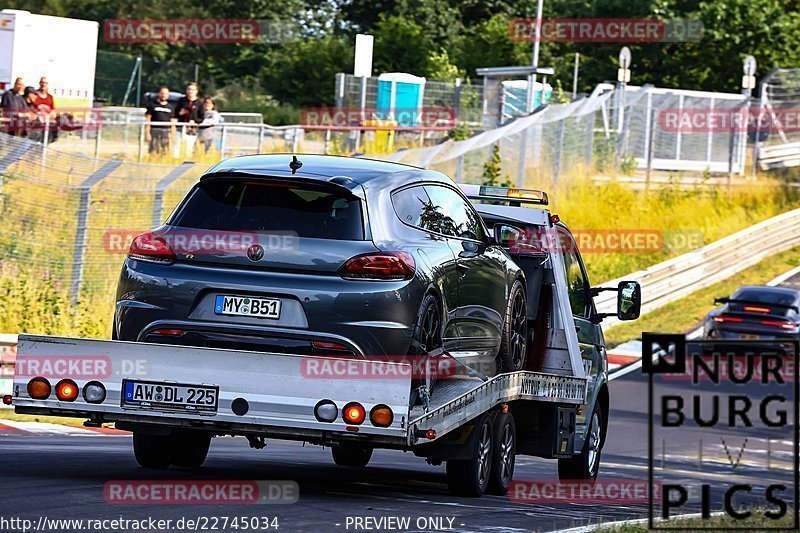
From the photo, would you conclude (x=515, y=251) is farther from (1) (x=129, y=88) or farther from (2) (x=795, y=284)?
(1) (x=129, y=88)

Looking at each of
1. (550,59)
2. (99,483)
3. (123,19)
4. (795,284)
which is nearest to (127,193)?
(99,483)

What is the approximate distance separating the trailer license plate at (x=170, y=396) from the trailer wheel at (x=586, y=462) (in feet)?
16.7

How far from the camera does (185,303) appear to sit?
980 cm

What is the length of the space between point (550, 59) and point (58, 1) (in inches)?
1001

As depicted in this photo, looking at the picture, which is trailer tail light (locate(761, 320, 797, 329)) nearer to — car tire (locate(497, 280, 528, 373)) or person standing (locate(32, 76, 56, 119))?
person standing (locate(32, 76, 56, 119))

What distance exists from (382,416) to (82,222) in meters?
12.4

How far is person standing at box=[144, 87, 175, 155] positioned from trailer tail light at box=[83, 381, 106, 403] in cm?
1907

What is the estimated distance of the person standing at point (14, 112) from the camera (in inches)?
1104

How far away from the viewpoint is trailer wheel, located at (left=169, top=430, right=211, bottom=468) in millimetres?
11656

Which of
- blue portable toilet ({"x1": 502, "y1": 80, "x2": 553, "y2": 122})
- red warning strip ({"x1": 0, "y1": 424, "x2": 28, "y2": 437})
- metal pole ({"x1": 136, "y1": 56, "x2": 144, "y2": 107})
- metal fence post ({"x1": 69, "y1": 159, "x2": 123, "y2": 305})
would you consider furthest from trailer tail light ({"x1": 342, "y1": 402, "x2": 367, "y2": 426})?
metal pole ({"x1": 136, "y1": 56, "x2": 144, "y2": 107})

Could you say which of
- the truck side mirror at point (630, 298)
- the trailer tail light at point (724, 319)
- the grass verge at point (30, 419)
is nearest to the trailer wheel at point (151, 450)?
the truck side mirror at point (630, 298)

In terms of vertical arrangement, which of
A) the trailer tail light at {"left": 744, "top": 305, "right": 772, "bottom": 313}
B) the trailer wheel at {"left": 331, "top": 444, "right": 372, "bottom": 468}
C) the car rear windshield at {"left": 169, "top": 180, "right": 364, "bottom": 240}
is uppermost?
the car rear windshield at {"left": 169, "top": 180, "right": 364, "bottom": 240}

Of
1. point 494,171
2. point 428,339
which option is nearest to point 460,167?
point 494,171

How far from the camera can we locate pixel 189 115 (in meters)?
30.4
